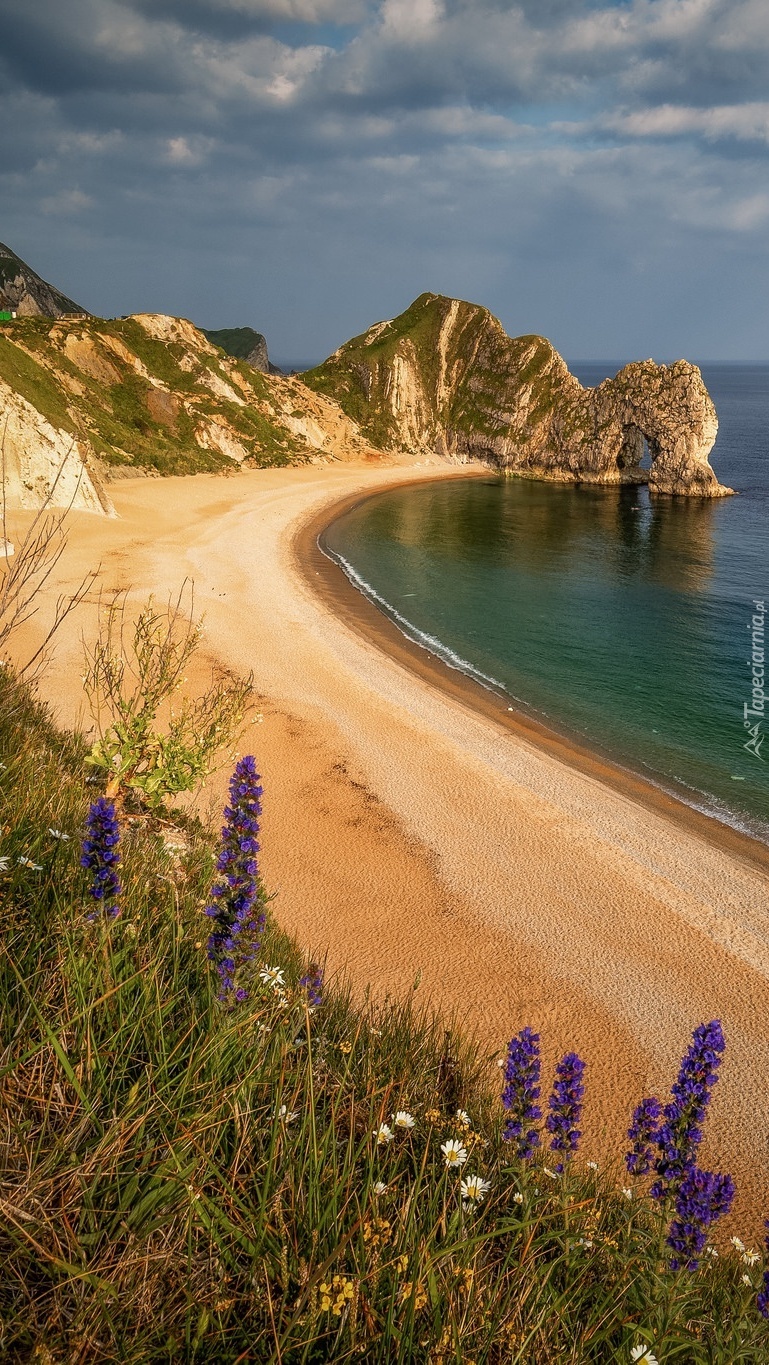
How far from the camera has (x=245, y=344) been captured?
162500mm

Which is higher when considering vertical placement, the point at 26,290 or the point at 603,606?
the point at 26,290

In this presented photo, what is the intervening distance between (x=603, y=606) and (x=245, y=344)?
498ft

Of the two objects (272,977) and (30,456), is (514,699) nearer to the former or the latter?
(272,977)

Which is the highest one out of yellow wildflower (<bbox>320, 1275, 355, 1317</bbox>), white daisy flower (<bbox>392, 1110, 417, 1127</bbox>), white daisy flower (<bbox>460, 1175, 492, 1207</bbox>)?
yellow wildflower (<bbox>320, 1275, 355, 1317</bbox>)

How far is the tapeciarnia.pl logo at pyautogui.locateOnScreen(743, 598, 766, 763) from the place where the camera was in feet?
67.7

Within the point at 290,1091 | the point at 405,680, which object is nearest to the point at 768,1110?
the point at 290,1091

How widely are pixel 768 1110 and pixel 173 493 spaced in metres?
49.1

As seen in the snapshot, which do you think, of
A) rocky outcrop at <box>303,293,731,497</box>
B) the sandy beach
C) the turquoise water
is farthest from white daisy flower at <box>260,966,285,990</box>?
rocky outcrop at <box>303,293,731,497</box>

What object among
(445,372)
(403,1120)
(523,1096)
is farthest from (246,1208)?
(445,372)

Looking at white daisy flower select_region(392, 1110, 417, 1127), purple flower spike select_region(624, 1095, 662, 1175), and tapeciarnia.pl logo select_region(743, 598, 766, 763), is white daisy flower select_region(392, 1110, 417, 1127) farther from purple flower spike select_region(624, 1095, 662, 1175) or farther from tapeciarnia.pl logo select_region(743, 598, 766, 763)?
tapeciarnia.pl logo select_region(743, 598, 766, 763)

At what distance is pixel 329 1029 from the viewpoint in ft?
16.1

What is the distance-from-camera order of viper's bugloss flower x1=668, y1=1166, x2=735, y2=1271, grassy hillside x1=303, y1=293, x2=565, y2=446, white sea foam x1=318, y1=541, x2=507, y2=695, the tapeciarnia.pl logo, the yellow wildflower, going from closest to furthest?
the yellow wildflower < viper's bugloss flower x1=668, y1=1166, x2=735, y2=1271 < the tapeciarnia.pl logo < white sea foam x1=318, y1=541, x2=507, y2=695 < grassy hillside x1=303, y1=293, x2=565, y2=446

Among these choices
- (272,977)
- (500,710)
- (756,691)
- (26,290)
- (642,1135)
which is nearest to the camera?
(642,1135)

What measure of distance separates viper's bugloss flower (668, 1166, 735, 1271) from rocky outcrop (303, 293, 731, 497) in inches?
2874
